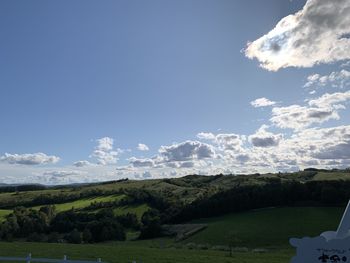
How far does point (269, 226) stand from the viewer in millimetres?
72688

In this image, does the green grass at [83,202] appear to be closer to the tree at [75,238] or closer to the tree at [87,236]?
the tree at [87,236]

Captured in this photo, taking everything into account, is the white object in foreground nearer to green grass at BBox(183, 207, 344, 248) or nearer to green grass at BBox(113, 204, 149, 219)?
green grass at BBox(183, 207, 344, 248)

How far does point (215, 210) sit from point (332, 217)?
23563 mm

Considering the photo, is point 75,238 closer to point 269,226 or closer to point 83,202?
point 269,226

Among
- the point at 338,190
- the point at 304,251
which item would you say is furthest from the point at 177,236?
the point at 304,251

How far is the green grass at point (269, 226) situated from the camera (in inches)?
2571

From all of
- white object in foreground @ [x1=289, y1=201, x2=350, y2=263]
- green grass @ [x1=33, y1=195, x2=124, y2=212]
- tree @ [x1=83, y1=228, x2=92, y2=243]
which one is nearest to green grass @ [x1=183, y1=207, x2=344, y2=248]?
tree @ [x1=83, y1=228, x2=92, y2=243]

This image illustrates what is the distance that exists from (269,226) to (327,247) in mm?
63701

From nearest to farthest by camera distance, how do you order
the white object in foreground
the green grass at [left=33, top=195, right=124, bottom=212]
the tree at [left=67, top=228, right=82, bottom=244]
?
the white object in foreground, the tree at [left=67, top=228, right=82, bottom=244], the green grass at [left=33, top=195, right=124, bottom=212]

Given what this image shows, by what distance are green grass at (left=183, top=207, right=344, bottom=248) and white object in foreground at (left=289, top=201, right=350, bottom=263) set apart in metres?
48.5

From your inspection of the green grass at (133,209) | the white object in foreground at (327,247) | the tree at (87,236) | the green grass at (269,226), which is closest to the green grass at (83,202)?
the green grass at (133,209)

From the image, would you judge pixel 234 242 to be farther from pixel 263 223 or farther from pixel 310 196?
pixel 310 196

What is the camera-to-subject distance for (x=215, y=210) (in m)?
89.6

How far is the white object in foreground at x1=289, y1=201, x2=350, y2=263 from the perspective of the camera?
11.3 metres
